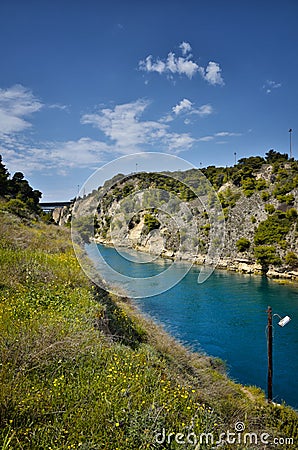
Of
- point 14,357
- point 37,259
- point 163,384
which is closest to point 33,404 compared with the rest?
point 14,357

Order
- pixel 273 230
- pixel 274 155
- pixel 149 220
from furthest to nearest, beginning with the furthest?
pixel 274 155
pixel 273 230
pixel 149 220

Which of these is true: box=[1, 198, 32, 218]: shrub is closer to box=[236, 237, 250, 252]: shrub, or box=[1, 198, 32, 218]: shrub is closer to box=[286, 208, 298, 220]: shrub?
box=[236, 237, 250, 252]: shrub

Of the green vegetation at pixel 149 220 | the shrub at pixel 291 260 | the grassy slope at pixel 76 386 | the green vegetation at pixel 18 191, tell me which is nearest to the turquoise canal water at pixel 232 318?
the green vegetation at pixel 149 220

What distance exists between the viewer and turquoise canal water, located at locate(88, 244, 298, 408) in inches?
485

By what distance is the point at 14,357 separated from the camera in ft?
14.7

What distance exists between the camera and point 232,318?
21391mm

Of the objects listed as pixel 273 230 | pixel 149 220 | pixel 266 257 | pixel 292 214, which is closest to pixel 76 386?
pixel 149 220

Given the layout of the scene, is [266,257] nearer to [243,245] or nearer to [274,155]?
[243,245]

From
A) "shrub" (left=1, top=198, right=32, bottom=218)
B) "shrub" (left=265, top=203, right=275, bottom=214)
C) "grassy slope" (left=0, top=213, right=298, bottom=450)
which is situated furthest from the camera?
"shrub" (left=265, top=203, right=275, bottom=214)

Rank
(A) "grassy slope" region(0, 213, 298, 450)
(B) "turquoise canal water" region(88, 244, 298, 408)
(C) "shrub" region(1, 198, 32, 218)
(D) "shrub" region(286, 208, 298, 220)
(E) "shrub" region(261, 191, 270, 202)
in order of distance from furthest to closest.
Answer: (E) "shrub" region(261, 191, 270, 202)
(D) "shrub" region(286, 208, 298, 220)
(C) "shrub" region(1, 198, 32, 218)
(B) "turquoise canal water" region(88, 244, 298, 408)
(A) "grassy slope" region(0, 213, 298, 450)

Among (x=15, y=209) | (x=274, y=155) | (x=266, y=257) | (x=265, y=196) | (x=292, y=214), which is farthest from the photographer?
(x=274, y=155)

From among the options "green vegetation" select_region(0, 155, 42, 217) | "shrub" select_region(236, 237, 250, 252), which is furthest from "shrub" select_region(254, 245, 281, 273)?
"green vegetation" select_region(0, 155, 42, 217)

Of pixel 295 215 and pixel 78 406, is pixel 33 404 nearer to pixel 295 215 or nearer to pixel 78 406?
pixel 78 406

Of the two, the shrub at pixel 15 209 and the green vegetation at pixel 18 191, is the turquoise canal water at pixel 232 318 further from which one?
the green vegetation at pixel 18 191
